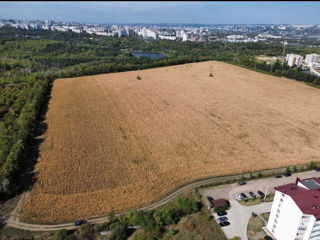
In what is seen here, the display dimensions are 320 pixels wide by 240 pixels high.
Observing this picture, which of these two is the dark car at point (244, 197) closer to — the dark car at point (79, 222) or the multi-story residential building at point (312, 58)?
the dark car at point (79, 222)

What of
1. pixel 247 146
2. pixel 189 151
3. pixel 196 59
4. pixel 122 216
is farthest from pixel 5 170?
pixel 196 59

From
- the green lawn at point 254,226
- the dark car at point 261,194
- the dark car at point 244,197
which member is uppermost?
the dark car at point 244,197

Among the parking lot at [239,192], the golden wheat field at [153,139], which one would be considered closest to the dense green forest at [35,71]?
the golden wheat field at [153,139]

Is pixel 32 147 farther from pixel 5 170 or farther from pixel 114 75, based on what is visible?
pixel 114 75

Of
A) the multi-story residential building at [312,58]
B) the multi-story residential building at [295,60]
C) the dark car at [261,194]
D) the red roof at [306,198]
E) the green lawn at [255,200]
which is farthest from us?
the multi-story residential building at [312,58]

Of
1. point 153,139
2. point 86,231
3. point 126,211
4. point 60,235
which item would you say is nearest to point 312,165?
point 153,139

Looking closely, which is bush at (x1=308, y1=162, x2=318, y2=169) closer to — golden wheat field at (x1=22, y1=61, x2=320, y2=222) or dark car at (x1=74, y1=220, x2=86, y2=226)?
golden wheat field at (x1=22, y1=61, x2=320, y2=222)

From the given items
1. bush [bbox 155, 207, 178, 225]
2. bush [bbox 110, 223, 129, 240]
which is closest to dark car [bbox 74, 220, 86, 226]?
bush [bbox 110, 223, 129, 240]
